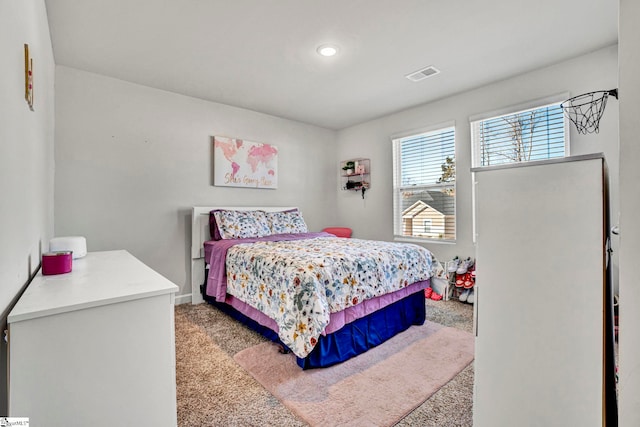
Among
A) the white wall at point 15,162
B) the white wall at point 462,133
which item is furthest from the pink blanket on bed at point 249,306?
the white wall at point 15,162

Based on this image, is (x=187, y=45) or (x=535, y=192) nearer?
(x=535, y=192)

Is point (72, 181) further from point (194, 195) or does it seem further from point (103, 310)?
point (103, 310)

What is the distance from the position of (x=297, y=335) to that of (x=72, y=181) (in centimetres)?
266

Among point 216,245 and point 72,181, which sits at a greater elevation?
point 72,181

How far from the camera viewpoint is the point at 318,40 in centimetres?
243

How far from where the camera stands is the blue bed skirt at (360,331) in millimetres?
1997

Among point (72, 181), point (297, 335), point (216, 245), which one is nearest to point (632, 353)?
point (297, 335)

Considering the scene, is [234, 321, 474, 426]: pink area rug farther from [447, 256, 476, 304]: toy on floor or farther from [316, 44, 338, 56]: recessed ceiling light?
[316, 44, 338, 56]: recessed ceiling light

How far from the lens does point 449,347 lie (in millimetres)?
2277

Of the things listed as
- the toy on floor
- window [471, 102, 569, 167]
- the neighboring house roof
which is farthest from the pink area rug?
window [471, 102, 569, 167]

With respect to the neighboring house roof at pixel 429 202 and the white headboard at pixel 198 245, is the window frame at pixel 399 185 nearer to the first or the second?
the neighboring house roof at pixel 429 202

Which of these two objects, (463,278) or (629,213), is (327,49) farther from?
(463,278)

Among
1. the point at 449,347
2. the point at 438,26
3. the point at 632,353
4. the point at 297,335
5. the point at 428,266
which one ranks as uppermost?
the point at 438,26

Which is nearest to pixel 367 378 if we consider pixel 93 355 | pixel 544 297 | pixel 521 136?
pixel 544 297
